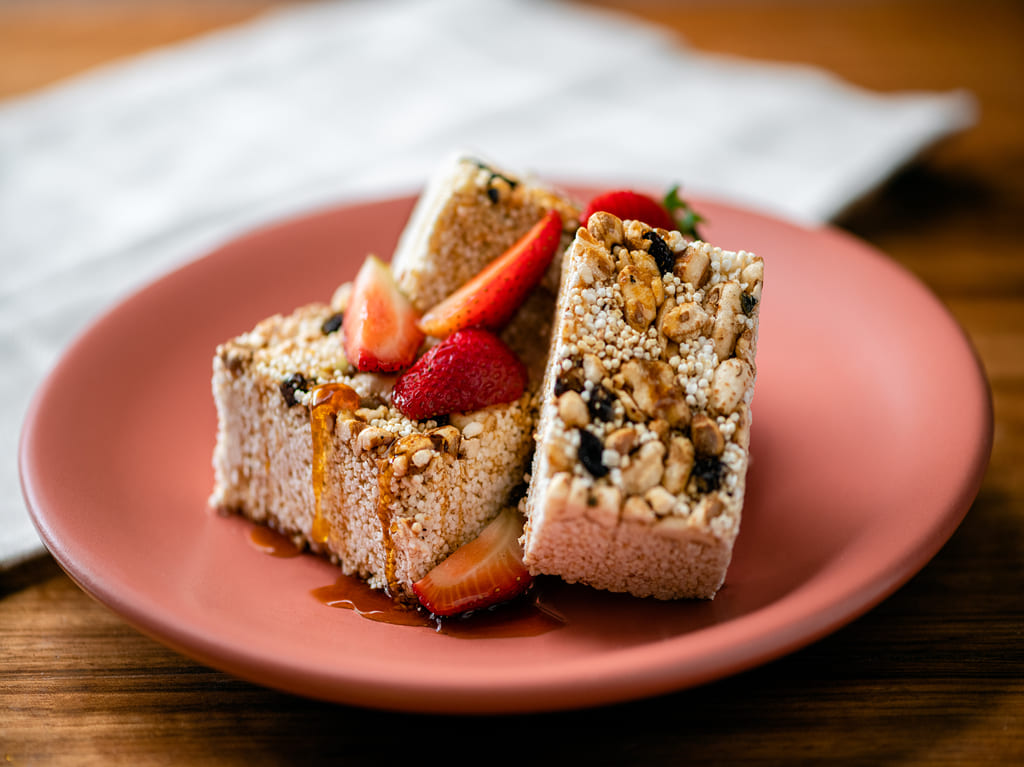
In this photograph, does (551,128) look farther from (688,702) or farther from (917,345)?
(688,702)

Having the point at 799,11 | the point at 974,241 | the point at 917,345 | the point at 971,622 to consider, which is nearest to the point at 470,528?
the point at 971,622

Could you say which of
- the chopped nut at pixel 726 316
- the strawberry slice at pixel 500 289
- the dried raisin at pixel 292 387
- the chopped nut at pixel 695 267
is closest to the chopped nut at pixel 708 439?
the chopped nut at pixel 726 316

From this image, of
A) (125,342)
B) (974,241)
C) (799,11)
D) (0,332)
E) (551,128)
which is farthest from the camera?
(799,11)

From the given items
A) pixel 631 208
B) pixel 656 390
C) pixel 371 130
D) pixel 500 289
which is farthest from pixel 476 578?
pixel 371 130

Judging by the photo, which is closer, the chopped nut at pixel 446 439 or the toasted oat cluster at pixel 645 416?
the toasted oat cluster at pixel 645 416

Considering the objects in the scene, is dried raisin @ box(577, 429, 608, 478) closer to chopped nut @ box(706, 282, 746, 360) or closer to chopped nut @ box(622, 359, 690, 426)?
chopped nut @ box(622, 359, 690, 426)

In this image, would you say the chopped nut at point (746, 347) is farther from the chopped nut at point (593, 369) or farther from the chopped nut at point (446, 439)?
the chopped nut at point (446, 439)
